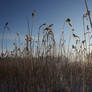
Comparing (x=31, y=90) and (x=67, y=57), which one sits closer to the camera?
(x=31, y=90)

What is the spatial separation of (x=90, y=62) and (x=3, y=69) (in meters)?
1.54

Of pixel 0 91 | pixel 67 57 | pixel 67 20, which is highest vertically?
pixel 67 20

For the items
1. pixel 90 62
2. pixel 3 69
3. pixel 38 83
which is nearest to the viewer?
pixel 38 83

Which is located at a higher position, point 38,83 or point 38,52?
point 38,52

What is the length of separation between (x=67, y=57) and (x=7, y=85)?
1665 millimetres

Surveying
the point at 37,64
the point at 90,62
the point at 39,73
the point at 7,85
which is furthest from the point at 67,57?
the point at 7,85

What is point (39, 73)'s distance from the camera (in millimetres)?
1643

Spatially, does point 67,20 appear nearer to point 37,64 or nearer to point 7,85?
point 37,64

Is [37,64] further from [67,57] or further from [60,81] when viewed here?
[67,57]

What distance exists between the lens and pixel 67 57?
2824 mm

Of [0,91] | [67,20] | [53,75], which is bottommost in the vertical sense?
[0,91]

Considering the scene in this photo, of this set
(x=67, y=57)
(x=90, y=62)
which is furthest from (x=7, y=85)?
(x=67, y=57)

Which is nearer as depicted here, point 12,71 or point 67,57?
point 12,71

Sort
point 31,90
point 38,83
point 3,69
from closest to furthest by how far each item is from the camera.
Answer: point 31,90 → point 38,83 → point 3,69
